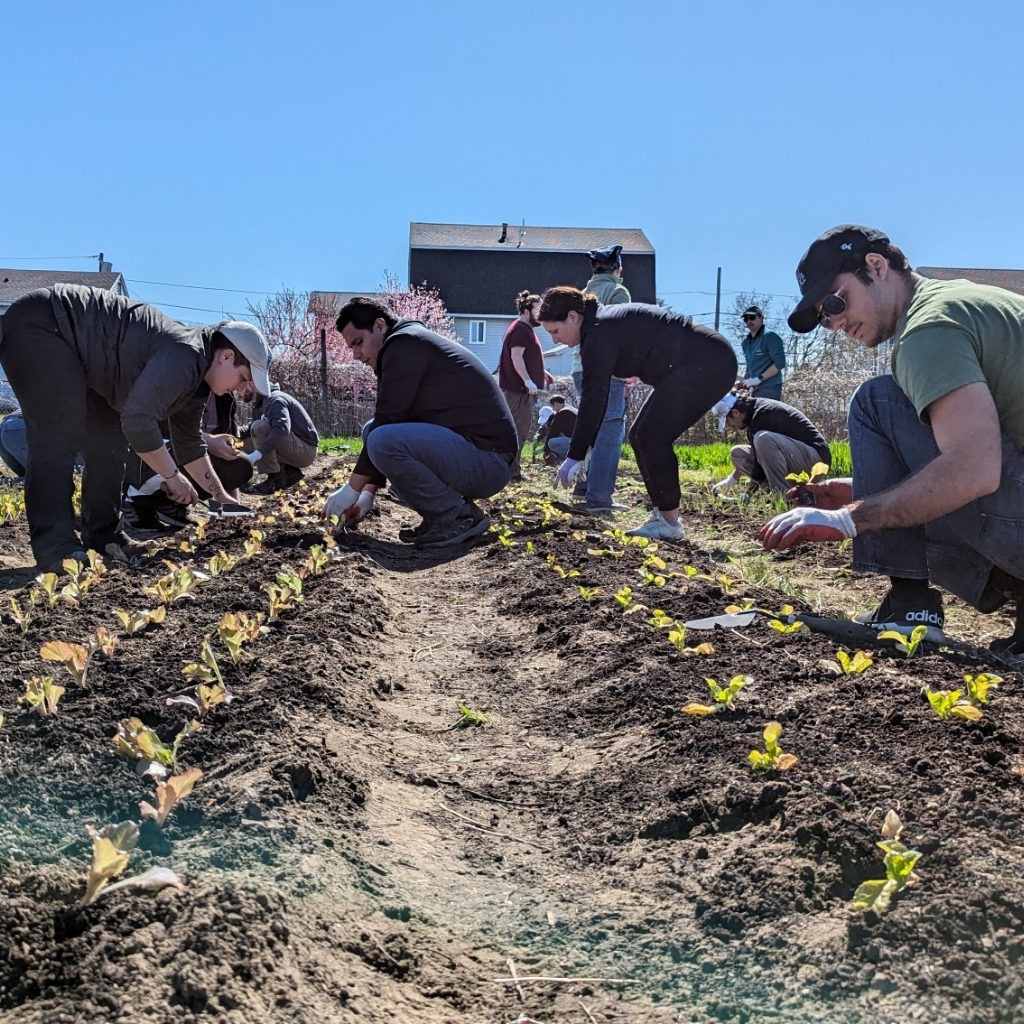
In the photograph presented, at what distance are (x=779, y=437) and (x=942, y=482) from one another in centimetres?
445

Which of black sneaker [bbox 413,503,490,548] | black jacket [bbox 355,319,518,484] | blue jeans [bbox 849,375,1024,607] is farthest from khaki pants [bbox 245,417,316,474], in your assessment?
blue jeans [bbox 849,375,1024,607]

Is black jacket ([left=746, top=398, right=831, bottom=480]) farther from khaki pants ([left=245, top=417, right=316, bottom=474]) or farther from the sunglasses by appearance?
the sunglasses

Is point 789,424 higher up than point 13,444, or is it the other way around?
point 789,424

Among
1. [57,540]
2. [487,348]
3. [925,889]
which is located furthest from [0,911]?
[487,348]

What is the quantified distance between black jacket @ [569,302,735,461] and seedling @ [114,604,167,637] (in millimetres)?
3252

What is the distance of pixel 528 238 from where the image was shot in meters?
38.0

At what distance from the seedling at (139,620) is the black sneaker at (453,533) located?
2.68 meters

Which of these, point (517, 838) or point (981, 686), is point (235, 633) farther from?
point (981, 686)

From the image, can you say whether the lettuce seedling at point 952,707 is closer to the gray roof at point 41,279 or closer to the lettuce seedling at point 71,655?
the lettuce seedling at point 71,655

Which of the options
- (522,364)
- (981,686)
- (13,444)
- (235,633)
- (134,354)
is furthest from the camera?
(522,364)

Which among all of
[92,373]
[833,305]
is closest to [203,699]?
[833,305]

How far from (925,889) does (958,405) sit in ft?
5.15

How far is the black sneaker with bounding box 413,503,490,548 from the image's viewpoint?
19.1 feet

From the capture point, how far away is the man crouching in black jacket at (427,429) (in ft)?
17.8
